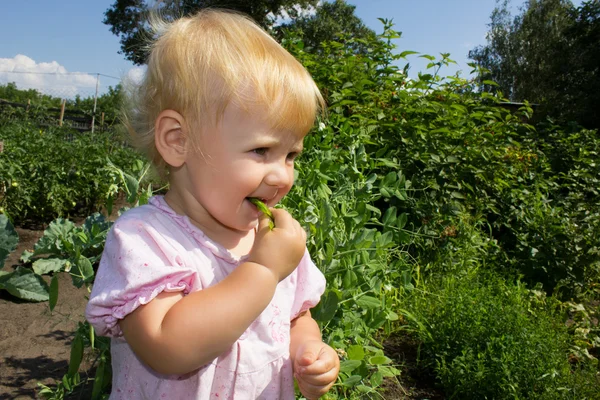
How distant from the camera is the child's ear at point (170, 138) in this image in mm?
1030

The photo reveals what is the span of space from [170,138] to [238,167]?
0.17m

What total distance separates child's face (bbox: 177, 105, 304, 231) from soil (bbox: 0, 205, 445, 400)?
115cm

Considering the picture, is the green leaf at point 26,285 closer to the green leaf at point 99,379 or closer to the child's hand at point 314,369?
the green leaf at point 99,379

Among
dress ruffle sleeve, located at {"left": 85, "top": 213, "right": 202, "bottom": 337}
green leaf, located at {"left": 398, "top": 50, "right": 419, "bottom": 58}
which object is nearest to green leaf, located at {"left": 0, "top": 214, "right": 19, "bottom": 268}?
dress ruffle sleeve, located at {"left": 85, "top": 213, "right": 202, "bottom": 337}

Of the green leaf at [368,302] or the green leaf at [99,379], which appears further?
the green leaf at [368,302]

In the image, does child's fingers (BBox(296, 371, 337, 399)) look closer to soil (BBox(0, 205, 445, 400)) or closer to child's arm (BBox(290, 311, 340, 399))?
child's arm (BBox(290, 311, 340, 399))

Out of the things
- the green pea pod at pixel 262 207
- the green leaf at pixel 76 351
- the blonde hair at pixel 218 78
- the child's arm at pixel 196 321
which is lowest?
the green leaf at pixel 76 351

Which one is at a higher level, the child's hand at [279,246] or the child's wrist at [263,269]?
the child's hand at [279,246]

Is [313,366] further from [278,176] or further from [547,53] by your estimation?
Result: [547,53]

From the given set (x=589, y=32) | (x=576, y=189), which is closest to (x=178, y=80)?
(x=576, y=189)

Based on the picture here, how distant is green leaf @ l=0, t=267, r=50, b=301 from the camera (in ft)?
5.20

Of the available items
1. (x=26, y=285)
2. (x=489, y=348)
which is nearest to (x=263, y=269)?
(x=26, y=285)

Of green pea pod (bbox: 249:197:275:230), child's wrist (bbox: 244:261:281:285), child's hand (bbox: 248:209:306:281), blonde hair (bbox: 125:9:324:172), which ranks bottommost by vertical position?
child's wrist (bbox: 244:261:281:285)

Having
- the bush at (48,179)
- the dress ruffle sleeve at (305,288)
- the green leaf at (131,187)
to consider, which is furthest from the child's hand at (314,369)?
the bush at (48,179)
